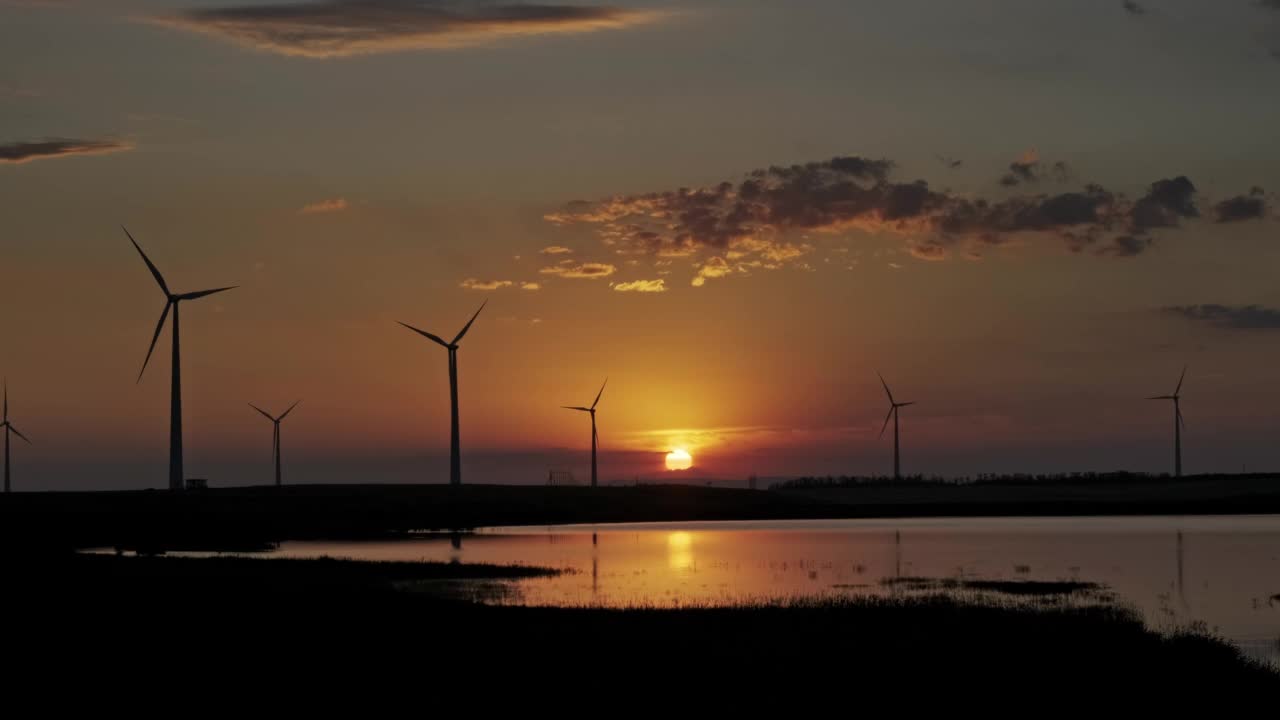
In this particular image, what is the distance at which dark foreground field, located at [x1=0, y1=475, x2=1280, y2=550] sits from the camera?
10306cm

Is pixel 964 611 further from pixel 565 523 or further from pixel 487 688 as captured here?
pixel 565 523

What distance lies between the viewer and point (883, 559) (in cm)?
7806

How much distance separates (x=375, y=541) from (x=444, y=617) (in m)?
55.6

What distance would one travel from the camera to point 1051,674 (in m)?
33.4

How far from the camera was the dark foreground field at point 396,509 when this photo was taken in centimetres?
10306

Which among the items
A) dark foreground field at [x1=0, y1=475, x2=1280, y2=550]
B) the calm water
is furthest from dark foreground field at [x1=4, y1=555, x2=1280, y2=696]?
dark foreground field at [x1=0, y1=475, x2=1280, y2=550]

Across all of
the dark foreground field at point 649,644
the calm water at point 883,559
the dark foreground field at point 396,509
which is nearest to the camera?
the dark foreground field at point 649,644

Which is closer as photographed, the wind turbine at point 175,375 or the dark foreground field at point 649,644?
the dark foreground field at point 649,644

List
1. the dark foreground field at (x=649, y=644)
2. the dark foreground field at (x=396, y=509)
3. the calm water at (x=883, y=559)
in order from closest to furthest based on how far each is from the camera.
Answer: the dark foreground field at (x=649, y=644)
the calm water at (x=883, y=559)
the dark foreground field at (x=396, y=509)

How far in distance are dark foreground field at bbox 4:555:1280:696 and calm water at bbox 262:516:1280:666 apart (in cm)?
487

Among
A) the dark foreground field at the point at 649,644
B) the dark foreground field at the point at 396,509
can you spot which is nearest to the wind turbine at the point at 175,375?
the dark foreground field at the point at 396,509

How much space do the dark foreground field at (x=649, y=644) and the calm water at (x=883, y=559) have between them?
16.0 feet

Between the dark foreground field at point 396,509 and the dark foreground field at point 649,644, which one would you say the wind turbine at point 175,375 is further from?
the dark foreground field at point 649,644

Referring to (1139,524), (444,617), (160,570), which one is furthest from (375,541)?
(1139,524)
